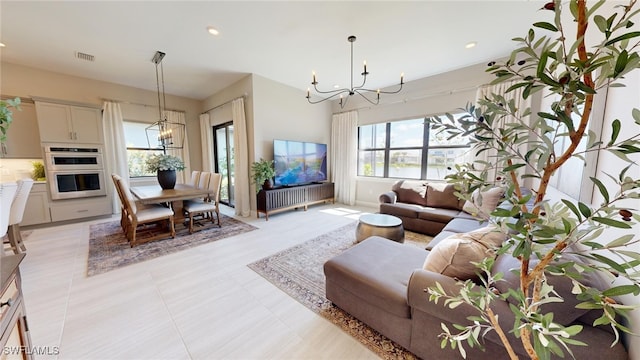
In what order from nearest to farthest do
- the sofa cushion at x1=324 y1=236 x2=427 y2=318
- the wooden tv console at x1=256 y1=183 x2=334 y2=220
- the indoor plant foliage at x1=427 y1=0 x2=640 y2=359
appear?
the indoor plant foliage at x1=427 y1=0 x2=640 y2=359
the sofa cushion at x1=324 y1=236 x2=427 y2=318
the wooden tv console at x1=256 y1=183 x2=334 y2=220

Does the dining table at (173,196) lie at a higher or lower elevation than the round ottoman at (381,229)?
higher

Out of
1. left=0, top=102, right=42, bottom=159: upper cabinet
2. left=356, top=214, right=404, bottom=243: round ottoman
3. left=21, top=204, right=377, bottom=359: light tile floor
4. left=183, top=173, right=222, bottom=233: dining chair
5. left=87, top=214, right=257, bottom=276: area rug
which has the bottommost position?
left=21, top=204, right=377, bottom=359: light tile floor

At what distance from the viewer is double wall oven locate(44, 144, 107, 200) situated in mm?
3793

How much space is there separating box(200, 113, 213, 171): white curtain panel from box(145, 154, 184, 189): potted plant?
6.55 feet

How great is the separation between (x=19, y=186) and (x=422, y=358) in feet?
14.3

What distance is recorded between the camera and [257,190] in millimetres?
4344

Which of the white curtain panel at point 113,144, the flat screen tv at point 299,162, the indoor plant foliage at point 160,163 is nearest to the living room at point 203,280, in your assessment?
the white curtain panel at point 113,144

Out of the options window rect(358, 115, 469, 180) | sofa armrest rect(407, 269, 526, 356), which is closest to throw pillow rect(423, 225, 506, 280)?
sofa armrest rect(407, 269, 526, 356)

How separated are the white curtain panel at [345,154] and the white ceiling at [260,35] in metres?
1.45

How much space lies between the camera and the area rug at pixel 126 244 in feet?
8.47

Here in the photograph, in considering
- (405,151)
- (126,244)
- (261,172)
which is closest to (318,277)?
(261,172)

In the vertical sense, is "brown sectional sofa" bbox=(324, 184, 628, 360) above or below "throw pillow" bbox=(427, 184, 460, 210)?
below

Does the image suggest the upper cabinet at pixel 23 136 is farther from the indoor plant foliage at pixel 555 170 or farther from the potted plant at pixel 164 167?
the indoor plant foliage at pixel 555 170

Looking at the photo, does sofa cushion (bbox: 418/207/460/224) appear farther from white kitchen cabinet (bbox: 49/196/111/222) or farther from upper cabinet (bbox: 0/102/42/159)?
upper cabinet (bbox: 0/102/42/159)
